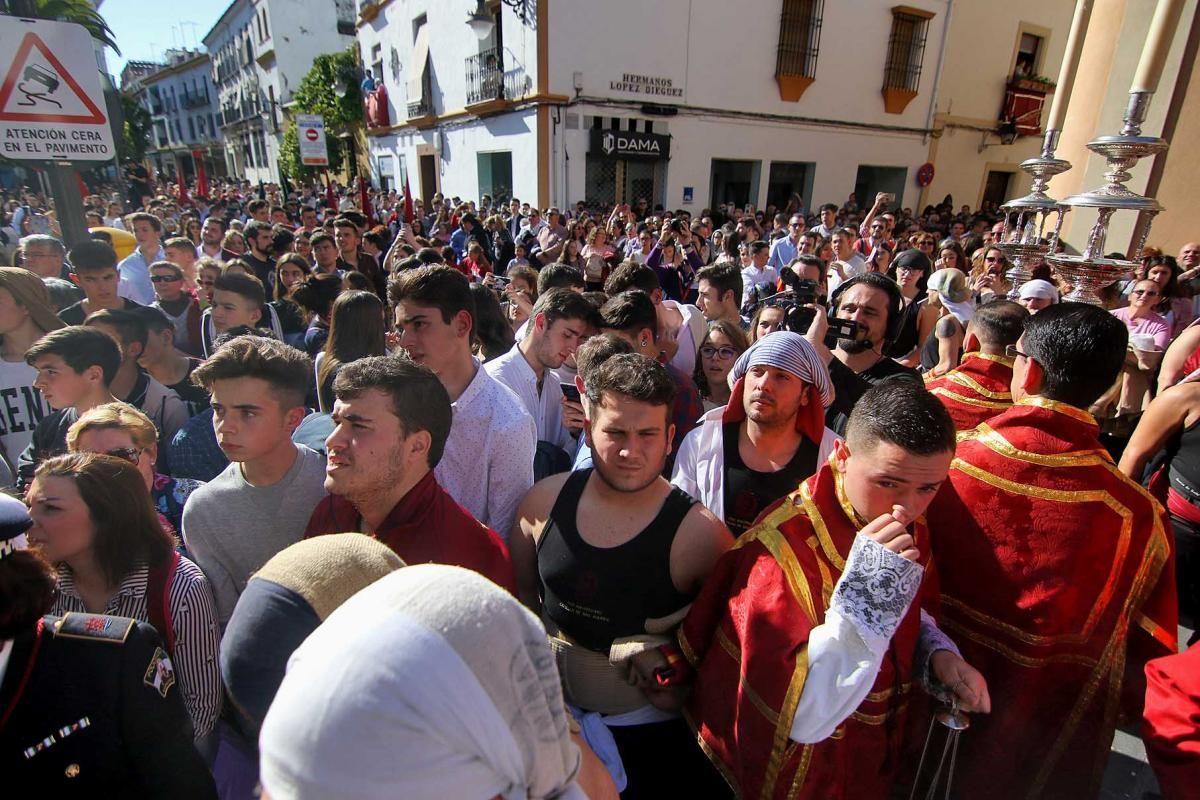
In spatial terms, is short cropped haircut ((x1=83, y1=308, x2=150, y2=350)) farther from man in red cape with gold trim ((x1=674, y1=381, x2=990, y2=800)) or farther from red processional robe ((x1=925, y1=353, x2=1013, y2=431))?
red processional robe ((x1=925, y1=353, x2=1013, y2=431))

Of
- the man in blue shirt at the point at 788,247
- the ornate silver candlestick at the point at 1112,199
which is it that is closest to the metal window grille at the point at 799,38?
the man in blue shirt at the point at 788,247

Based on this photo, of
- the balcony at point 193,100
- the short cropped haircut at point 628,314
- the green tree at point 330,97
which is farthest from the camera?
the balcony at point 193,100

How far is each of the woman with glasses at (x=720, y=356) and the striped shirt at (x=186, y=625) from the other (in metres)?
2.67

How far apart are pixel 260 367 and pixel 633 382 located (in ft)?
4.61

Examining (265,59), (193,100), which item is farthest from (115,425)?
(193,100)

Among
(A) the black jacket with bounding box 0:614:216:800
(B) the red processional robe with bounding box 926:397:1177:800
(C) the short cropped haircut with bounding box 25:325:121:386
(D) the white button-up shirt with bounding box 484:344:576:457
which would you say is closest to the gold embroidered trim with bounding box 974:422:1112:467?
(B) the red processional robe with bounding box 926:397:1177:800

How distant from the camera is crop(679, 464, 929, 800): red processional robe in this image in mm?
1524

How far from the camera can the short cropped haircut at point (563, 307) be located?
327 cm

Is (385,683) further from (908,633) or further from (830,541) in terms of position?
(908,633)

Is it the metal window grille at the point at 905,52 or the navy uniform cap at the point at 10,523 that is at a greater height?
the metal window grille at the point at 905,52

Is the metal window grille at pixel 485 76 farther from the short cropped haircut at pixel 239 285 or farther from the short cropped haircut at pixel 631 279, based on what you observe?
the short cropped haircut at pixel 239 285

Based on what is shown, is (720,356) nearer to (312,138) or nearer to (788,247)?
(788,247)

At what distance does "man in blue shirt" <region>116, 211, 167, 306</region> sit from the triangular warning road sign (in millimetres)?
2395

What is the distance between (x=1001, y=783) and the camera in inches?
74.9
